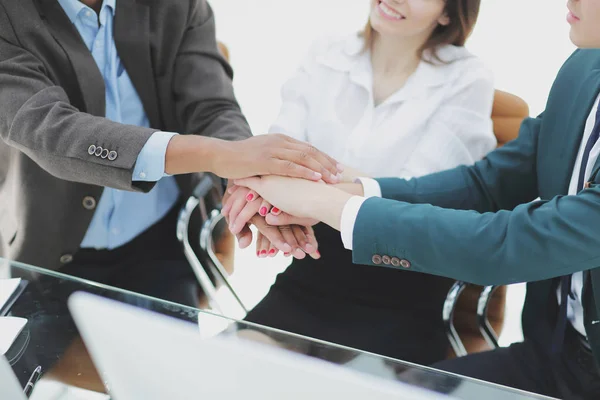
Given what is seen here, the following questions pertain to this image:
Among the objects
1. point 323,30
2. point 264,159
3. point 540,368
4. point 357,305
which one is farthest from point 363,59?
point 323,30

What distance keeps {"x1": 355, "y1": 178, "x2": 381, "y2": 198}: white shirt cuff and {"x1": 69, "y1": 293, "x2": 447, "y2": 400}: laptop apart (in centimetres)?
84

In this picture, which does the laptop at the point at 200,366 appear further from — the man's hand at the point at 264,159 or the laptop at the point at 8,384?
the man's hand at the point at 264,159

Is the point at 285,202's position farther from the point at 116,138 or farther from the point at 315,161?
the point at 116,138

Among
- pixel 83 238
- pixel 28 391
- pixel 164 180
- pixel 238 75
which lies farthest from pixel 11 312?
pixel 238 75

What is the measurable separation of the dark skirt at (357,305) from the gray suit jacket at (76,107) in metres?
0.40

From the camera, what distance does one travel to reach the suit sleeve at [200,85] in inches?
69.4

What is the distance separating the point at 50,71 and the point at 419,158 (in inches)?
37.2

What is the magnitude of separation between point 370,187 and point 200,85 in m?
0.54

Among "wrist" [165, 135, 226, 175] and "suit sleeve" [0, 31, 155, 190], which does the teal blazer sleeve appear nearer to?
"wrist" [165, 135, 226, 175]

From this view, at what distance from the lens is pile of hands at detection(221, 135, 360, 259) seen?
1477mm

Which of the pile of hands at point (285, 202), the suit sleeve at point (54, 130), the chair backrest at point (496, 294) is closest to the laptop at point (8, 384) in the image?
the suit sleeve at point (54, 130)

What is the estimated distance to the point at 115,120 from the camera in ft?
5.57

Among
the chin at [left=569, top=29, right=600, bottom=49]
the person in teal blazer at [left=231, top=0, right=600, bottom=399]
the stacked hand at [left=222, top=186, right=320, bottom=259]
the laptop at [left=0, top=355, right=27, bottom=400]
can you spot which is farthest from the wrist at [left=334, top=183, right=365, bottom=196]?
the laptop at [left=0, top=355, right=27, bottom=400]

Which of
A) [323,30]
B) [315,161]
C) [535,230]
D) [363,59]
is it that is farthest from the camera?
[323,30]
